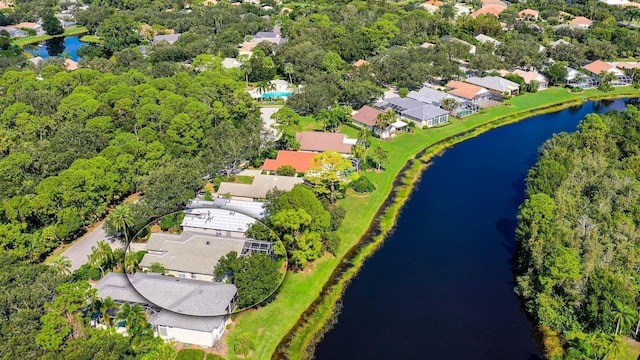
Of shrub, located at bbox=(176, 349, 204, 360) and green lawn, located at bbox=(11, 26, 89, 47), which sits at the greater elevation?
shrub, located at bbox=(176, 349, 204, 360)

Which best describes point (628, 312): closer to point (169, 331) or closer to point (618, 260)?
point (618, 260)

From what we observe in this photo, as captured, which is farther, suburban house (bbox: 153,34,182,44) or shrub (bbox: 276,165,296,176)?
suburban house (bbox: 153,34,182,44)

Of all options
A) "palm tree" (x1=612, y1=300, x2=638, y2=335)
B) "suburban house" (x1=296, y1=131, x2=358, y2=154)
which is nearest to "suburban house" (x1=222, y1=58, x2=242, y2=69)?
"suburban house" (x1=296, y1=131, x2=358, y2=154)

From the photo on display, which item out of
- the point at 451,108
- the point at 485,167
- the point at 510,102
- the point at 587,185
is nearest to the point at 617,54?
the point at 510,102

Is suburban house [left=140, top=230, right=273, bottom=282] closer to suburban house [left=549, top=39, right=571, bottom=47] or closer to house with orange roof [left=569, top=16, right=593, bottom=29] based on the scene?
suburban house [left=549, top=39, right=571, bottom=47]

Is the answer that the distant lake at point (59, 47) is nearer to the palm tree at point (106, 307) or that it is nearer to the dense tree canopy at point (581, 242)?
the palm tree at point (106, 307)

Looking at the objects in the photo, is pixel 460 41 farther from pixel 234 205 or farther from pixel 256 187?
pixel 234 205

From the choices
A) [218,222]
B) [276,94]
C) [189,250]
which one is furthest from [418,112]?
[189,250]
